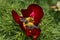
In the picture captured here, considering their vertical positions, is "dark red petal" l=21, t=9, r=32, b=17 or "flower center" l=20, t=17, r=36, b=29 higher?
"dark red petal" l=21, t=9, r=32, b=17

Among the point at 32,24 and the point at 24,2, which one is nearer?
the point at 32,24

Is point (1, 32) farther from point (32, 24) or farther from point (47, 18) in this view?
point (47, 18)

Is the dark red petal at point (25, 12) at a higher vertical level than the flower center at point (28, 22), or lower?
higher

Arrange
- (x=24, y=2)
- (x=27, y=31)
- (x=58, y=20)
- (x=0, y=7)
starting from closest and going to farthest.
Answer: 1. (x=27, y=31)
2. (x=0, y=7)
3. (x=24, y=2)
4. (x=58, y=20)

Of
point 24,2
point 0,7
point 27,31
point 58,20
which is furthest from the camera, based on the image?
point 58,20

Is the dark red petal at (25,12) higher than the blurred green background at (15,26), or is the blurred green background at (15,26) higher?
the dark red petal at (25,12)

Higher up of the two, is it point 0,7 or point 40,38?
point 0,7

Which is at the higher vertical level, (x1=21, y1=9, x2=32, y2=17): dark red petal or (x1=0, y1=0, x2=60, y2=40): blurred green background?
(x1=21, y1=9, x2=32, y2=17): dark red petal

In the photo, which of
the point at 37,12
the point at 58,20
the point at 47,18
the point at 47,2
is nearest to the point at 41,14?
the point at 37,12
